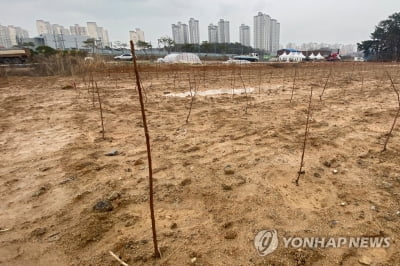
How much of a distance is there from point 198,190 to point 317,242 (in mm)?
1187

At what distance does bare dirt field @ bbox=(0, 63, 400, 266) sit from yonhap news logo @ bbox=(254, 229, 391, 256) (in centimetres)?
4

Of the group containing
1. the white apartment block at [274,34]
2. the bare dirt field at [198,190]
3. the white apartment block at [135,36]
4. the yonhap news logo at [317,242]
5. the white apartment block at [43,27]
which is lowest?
the yonhap news logo at [317,242]

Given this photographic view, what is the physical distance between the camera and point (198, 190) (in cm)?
269

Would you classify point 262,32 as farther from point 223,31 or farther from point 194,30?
point 194,30

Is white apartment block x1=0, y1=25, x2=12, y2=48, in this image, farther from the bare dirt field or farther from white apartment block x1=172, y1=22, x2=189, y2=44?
the bare dirt field

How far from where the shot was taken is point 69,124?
207 inches

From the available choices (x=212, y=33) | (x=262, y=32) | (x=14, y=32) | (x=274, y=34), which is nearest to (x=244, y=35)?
(x=262, y=32)

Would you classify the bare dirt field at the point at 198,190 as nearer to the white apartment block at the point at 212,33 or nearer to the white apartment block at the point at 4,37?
the white apartment block at the point at 212,33

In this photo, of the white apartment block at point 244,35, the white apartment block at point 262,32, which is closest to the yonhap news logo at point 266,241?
the white apartment block at point 262,32

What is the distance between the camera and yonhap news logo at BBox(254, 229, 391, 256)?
6.30 ft

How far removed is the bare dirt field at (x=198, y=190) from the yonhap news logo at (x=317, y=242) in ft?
0.13

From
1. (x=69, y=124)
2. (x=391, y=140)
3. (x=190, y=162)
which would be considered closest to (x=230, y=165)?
(x=190, y=162)

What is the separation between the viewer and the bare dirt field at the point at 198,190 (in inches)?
76.2

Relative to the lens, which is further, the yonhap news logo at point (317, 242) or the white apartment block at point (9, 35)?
the white apartment block at point (9, 35)
